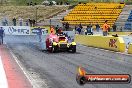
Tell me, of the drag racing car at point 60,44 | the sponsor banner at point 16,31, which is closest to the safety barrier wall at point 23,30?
the sponsor banner at point 16,31

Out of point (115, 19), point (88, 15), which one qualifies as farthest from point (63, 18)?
point (115, 19)

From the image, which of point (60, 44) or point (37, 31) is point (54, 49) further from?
point (37, 31)

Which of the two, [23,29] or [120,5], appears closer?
[23,29]

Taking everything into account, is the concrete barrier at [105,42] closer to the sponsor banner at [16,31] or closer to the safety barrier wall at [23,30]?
the safety barrier wall at [23,30]

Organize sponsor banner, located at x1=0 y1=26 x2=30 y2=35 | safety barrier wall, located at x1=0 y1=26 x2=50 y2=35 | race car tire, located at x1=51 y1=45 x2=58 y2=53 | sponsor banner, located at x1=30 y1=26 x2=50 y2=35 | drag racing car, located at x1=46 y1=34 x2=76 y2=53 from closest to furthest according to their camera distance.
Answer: drag racing car, located at x1=46 y1=34 x2=76 y2=53
race car tire, located at x1=51 y1=45 x2=58 y2=53
sponsor banner, located at x1=30 y1=26 x2=50 y2=35
safety barrier wall, located at x1=0 y1=26 x2=50 y2=35
sponsor banner, located at x1=0 y1=26 x2=30 y2=35

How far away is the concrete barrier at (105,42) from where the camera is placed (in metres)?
26.5

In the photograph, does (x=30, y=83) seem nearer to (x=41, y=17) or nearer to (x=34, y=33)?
(x=34, y=33)

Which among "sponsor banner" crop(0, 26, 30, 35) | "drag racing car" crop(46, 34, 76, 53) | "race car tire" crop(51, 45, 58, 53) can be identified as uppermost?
"drag racing car" crop(46, 34, 76, 53)

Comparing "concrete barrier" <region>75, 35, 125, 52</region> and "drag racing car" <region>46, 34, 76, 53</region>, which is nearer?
"drag racing car" <region>46, 34, 76, 53</region>

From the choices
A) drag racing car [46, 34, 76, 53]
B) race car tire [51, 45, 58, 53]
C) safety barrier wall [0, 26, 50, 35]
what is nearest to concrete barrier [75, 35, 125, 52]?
drag racing car [46, 34, 76, 53]

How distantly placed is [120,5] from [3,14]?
799 inches

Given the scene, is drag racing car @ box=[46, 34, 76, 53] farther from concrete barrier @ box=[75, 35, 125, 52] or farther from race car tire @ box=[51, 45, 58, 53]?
concrete barrier @ box=[75, 35, 125, 52]

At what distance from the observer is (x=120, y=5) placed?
2559 inches

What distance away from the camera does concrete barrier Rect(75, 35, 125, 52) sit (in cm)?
2650
